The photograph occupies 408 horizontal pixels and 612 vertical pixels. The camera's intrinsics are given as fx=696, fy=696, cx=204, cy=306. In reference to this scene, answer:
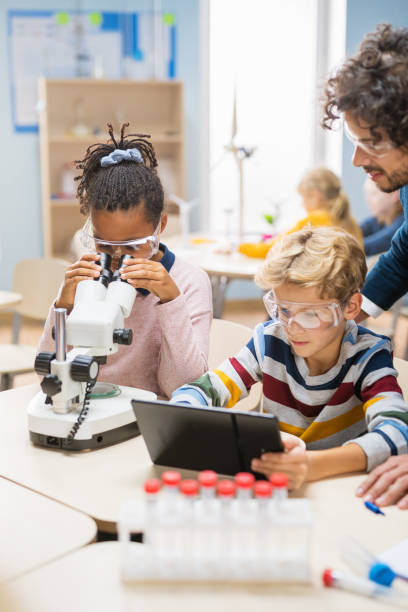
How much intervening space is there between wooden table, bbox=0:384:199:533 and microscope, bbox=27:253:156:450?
3 centimetres

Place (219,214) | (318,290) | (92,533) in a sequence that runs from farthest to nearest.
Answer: (219,214), (318,290), (92,533)

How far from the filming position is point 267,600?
2.85 ft

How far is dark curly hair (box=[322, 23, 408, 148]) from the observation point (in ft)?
4.00

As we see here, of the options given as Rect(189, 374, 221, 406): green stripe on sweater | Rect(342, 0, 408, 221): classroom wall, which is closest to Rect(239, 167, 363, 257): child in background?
Rect(342, 0, 408, 221): classroom wall

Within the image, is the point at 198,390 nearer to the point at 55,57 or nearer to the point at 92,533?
the point at 92,533

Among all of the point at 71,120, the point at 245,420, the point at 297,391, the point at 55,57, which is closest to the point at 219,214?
the point at 71,120

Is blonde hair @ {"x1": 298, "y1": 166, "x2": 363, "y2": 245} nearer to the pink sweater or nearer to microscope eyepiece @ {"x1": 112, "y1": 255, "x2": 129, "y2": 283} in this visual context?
the pink sweater

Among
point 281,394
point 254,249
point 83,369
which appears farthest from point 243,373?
point 254,249

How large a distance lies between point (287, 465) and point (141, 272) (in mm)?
518

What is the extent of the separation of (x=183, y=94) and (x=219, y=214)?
105cm

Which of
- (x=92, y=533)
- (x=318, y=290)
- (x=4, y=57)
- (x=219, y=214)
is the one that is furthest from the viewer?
(x=219, y=214)

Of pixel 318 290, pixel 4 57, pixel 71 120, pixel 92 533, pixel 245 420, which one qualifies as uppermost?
pixel 4 57

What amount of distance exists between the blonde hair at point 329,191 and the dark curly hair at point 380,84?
259 cm

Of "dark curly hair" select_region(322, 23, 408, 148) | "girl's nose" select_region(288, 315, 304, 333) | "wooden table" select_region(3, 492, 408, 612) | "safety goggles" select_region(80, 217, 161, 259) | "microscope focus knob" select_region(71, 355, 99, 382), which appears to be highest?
"dark curly hair" select_region(322, 23, 408, 148)
